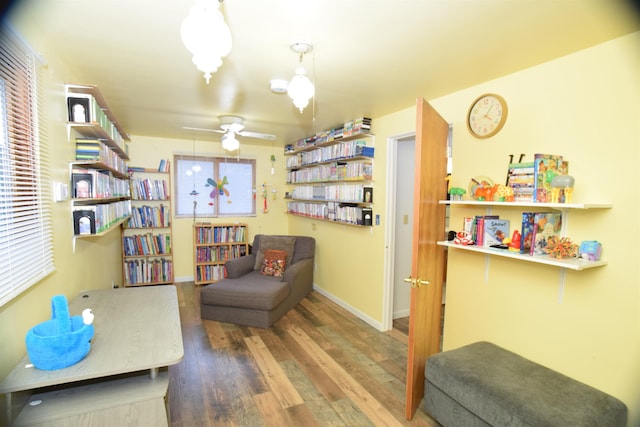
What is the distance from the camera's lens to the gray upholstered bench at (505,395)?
4.95 feet

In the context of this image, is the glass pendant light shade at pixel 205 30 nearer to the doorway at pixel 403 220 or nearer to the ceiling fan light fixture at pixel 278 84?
the ceiling fan light fixture at pixel 278 84

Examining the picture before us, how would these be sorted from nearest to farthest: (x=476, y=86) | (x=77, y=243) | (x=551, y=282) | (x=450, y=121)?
(x=551, y=282) → (x=77, y=243) → (x=476, y=86) → (x=450, y=121)

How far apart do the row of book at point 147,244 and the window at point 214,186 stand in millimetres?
479

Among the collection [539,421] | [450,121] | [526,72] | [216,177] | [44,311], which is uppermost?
[526,72]

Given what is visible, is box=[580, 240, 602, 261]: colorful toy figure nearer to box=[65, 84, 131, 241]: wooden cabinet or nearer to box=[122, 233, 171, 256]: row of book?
box=[65, 84, 131, 241]: wooden cabinet

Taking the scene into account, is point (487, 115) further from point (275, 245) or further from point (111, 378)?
point (275, 245)

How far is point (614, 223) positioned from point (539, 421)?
109 centimetres

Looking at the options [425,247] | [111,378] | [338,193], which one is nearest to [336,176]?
[338,193]

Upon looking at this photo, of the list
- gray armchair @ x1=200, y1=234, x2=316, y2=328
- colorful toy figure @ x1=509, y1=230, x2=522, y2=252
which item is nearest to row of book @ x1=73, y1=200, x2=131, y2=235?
gray armchair @ x1=200, y1=234, x2=316, y2=328

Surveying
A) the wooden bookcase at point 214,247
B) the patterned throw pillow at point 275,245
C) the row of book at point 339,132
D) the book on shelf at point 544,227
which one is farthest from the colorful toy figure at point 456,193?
the wooden bookcase at point 214,247

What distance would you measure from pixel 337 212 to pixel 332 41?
2.36 metres

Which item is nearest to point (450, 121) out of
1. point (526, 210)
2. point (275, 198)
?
point (526, 210)

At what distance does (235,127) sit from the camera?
137 inches

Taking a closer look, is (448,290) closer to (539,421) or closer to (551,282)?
(551,282)
